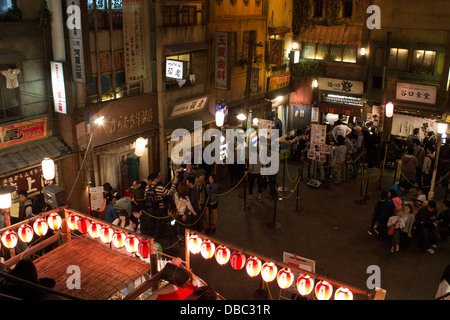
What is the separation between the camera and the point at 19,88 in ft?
42.1

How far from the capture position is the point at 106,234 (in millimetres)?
10680

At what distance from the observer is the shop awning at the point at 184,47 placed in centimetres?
1695

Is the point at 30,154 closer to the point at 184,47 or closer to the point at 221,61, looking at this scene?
the point at 184,47

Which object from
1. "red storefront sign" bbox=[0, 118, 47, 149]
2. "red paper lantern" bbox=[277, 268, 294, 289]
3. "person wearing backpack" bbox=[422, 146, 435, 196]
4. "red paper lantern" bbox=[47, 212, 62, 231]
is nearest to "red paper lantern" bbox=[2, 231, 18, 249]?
"red paper lantern" bbox=[47, 212, 62, 231]

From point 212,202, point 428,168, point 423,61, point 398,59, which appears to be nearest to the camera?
point 212,202

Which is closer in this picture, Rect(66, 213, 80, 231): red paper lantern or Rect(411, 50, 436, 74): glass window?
Rect(66, 213, 80, 231): red paper lantern

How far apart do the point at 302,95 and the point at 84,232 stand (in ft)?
58.6

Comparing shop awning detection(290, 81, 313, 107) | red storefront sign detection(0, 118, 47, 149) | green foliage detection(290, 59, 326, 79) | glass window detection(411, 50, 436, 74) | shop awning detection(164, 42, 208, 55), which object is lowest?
shop awning detection(290, 81, 313, 107)

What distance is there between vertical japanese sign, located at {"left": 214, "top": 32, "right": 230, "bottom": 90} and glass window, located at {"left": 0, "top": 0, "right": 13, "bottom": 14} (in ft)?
28.5

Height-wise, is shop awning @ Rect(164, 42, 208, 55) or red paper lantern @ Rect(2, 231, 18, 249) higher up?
shop awning @ Rect(164, 42, 208, 55)

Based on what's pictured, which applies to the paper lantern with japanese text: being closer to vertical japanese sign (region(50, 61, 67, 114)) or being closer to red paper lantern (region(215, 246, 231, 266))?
red paper lantern (region(215, 246, 231, 266))

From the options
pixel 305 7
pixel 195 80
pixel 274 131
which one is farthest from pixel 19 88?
pixel 305 7

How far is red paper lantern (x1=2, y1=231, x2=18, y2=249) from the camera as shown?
1031 cm

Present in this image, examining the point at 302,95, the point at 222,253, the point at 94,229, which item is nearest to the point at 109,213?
the point at 94,229
